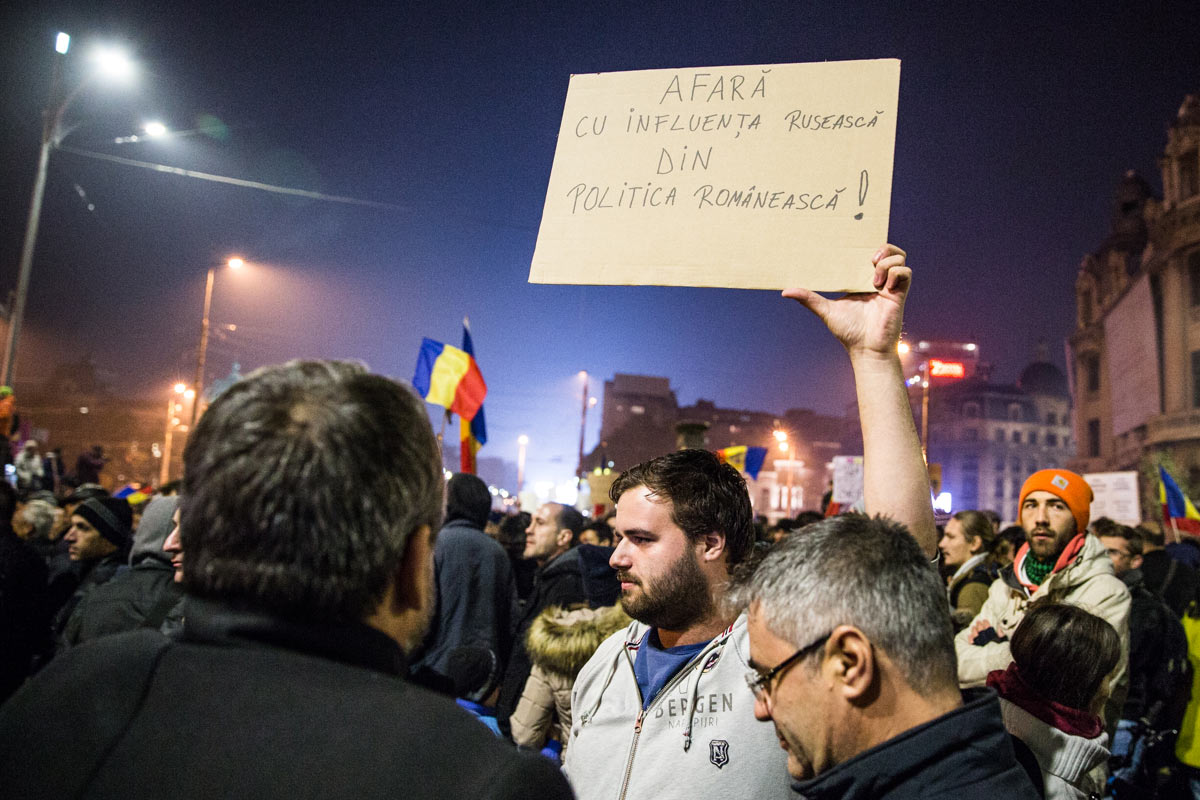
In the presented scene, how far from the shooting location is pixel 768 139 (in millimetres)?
2506

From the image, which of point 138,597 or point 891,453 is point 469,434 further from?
point 891,453

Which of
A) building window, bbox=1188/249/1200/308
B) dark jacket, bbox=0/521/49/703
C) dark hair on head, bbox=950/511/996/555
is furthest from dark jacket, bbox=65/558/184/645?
building window, bbox=1188/249/1200/308

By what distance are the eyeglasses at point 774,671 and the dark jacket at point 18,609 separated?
594 cm

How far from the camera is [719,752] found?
2342mm

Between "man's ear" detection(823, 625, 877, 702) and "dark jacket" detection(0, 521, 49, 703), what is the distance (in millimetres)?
6165

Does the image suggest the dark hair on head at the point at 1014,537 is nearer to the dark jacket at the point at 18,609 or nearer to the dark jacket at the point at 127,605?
the dark jacket at the point at 127,605

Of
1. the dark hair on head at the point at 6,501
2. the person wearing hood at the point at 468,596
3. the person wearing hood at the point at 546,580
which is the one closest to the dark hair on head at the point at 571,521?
the person wearing hood at the point at 546,580

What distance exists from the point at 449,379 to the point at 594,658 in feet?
23.9

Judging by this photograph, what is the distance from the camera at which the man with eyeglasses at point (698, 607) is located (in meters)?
2.25

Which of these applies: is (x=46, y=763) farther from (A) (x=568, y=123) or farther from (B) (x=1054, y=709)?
(B) (x=1054, y=709)

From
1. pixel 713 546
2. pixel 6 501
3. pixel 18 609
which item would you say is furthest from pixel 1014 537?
pixel 6 501

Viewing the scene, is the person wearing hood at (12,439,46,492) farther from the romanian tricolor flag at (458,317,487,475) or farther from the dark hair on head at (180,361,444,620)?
the dark hair on head at (180,361,444,620)

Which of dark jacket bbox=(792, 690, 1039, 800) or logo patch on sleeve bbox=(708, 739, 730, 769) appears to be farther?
logo patch on sleeve bbox=(708, 739, 730, 769)

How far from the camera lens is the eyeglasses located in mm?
1790
